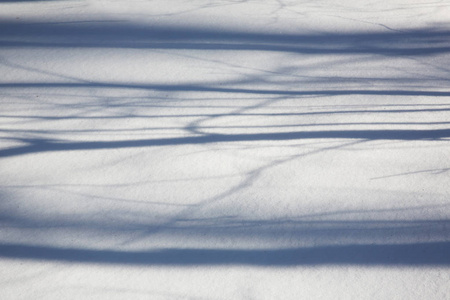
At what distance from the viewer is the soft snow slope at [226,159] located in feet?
7.79

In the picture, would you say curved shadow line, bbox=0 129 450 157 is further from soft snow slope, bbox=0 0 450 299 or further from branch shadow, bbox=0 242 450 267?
branch shadow, bbox=0 242 450 267

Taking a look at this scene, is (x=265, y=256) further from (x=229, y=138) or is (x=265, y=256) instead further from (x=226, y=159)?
(x=229, y=138)

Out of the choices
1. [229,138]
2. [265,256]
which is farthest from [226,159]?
[265,256]

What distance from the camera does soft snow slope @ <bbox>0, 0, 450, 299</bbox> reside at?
2375 mm

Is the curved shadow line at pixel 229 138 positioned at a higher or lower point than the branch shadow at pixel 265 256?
higher

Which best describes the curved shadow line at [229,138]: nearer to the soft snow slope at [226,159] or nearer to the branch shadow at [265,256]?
the soft snow slope at [226,159]

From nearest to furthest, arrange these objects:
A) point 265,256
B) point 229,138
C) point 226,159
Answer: point 265,256 < point 226,159 < point 229,138

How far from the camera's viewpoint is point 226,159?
3.22m

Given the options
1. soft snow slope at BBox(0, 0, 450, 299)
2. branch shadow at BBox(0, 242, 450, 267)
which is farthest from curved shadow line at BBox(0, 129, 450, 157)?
branch shadow at BBox(0, 242, 450, 267)

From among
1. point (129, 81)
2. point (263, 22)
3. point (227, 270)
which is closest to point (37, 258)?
point (227, 270)

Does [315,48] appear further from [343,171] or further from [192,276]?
[192,276]

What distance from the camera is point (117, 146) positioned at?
3.36m

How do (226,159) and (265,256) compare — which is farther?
(226,159)

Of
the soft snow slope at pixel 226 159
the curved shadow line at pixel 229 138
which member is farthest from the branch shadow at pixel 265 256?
the curved shadow line at pixel 229 138
